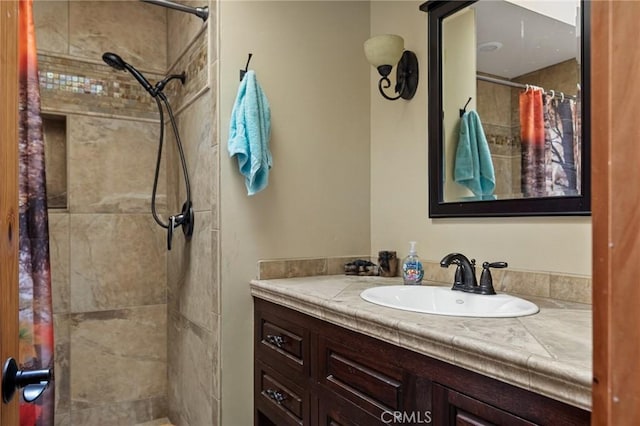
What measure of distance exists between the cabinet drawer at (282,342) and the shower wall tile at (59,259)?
1.27 meters

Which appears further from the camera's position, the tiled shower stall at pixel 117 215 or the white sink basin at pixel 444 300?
the tiled shower stall at pixel 117 215

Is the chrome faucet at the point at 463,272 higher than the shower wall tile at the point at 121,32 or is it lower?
lower

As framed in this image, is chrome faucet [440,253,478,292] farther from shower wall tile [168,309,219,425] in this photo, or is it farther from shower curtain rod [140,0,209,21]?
shower curtain rod [140,0,209,21]

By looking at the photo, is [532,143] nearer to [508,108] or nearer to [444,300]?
[508,108]

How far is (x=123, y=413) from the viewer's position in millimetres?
2613

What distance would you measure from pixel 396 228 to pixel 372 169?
1.15 ft

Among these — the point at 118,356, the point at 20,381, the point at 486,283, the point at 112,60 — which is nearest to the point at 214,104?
the point at 112,60

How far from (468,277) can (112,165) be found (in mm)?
2111

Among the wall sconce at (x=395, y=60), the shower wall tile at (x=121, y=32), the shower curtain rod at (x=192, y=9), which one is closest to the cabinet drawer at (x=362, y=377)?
the wall sconce at (x=395, y=60)

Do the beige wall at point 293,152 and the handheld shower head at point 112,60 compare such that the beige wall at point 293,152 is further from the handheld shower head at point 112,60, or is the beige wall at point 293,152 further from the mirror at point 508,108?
the handheld shower head at point 112,60

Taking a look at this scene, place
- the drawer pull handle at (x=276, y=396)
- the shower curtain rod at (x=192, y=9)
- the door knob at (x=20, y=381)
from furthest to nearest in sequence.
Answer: the shower curtain rod at (x=192, y=9) < the drawer pull handle at (x=276, y=396) < the door knob at (x=20, y=381)

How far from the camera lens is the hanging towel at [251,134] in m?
1.83

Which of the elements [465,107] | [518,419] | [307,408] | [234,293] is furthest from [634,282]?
[234,293]

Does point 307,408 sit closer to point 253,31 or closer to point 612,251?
point 612,251
